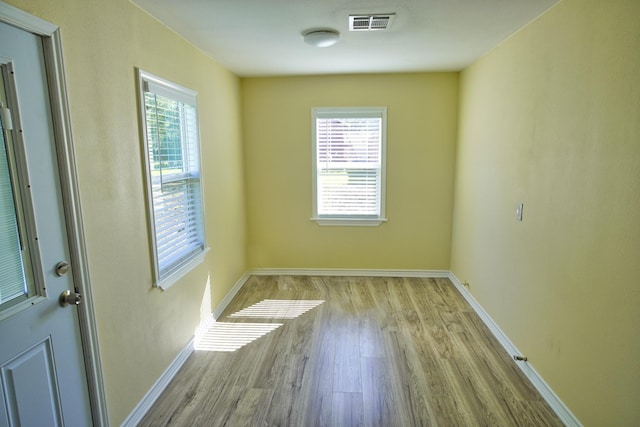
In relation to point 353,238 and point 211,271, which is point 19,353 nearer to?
point 211,271

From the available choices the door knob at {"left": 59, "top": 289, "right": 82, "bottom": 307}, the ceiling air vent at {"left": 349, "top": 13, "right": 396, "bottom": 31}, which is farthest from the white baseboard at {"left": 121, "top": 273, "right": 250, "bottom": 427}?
the ceiling air vent at {"left": 349, "top": 13, "right": 396, "bottom": 31}

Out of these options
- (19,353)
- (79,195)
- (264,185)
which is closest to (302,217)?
(264,185)

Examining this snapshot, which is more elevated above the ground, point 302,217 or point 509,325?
point 302,217

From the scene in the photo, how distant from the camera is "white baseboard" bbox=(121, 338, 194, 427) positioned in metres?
2.01

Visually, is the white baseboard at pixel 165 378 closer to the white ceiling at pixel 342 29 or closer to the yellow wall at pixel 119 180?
the yellow wall at pixel 119 180

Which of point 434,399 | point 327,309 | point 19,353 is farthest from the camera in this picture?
point 327,309

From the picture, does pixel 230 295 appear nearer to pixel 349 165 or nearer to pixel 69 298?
pixel 349 165

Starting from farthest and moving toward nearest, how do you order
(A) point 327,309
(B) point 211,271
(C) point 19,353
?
(A) point 327,309 → (B) point 211,271 → (C) point 19,353

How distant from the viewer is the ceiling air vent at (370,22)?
222cm

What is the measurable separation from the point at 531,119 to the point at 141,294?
2745mm

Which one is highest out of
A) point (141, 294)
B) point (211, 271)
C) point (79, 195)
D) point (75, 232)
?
point (79, 195)

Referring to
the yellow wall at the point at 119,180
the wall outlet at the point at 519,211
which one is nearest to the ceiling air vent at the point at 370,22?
the yellow wall at the point at 119,180

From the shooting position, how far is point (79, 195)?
63.1 inches

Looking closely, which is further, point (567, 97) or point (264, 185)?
point (264, 185)
